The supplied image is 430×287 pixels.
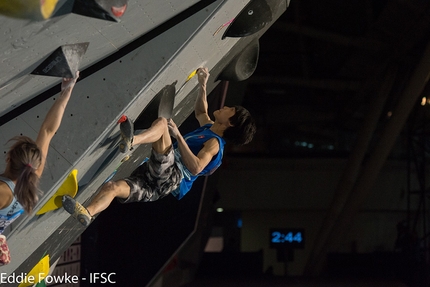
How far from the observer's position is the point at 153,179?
4137 mm

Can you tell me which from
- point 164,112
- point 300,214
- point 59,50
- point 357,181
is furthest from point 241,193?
point 59,50

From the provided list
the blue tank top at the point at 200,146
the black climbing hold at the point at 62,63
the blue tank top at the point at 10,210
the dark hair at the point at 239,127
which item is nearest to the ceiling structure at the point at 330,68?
the dark hair at the point at 239,127

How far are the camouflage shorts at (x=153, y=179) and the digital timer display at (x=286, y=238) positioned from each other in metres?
10.8

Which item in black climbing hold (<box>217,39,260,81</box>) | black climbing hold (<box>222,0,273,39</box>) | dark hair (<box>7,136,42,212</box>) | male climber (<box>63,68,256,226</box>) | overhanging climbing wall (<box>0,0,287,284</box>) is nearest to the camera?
dark hair (<box>7,136,42,212</box>)

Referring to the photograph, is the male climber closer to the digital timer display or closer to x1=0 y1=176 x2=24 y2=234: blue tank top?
x1=0 y1=176 x2=24 y2=234: blue tank top

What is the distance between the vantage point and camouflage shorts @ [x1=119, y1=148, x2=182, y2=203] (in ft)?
13.1

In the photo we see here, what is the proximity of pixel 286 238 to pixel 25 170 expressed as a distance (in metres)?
12.6

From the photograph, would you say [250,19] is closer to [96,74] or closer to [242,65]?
[242,65]

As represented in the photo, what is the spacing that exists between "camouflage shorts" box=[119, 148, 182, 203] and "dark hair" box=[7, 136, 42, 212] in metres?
1.30

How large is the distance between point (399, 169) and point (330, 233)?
4.00 meters

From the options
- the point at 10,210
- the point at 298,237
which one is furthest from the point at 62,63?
the point at 298,237

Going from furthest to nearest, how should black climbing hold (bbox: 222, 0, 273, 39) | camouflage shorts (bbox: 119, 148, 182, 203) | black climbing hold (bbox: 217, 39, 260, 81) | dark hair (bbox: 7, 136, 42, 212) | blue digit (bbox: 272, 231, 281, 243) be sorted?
blue digit (bbox: 272, 231, 281, 243) < black climbing hold (bbox: 217, 39, 260, 81) < black climbing hold (bbox: 222, 0, 273, 39) < camouflage shorts (bbox: 119, 148, 182, 203) < dark hair (bbox: 7, 136, 42, 212)

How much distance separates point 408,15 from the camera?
12.0 m

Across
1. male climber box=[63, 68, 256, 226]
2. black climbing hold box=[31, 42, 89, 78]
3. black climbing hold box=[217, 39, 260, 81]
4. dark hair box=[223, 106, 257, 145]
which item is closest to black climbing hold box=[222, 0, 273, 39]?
male climber box=[63, 68, 256, 226]
